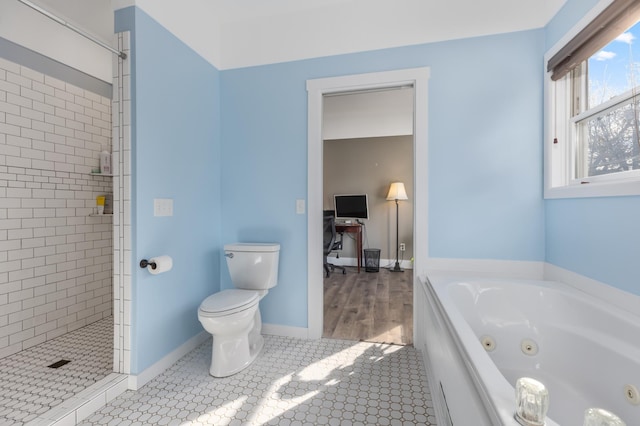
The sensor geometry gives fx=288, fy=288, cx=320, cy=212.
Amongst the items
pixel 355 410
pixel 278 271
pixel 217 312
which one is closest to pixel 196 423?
pixel 217 312

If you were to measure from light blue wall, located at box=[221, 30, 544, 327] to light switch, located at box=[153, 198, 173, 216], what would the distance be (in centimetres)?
70

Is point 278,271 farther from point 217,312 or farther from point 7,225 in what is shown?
point 7,225

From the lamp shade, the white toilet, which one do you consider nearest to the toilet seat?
the white toilet

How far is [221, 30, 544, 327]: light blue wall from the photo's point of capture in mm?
1913

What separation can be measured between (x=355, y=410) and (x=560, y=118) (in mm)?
2129

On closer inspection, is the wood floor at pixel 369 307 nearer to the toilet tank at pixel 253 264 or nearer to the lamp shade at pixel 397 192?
the toilet tank at pixel 253 264

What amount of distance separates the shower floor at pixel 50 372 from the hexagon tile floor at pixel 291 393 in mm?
267

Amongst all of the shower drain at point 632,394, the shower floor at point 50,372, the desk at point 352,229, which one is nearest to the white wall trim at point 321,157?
the shower drain at point 632,394

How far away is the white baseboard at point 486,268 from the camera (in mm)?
1912

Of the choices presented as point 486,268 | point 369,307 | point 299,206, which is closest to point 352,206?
point 369,307

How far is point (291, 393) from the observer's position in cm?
161

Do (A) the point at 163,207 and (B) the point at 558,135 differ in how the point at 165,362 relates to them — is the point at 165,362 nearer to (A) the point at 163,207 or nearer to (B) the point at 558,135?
(A) the point at 163,207

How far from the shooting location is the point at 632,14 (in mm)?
1214

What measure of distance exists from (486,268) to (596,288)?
1.90 ft
